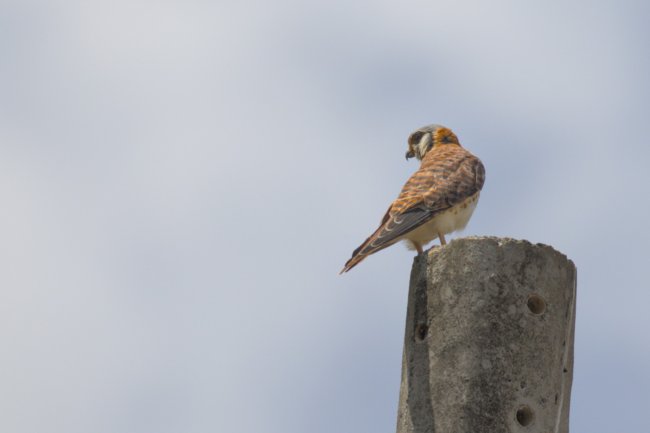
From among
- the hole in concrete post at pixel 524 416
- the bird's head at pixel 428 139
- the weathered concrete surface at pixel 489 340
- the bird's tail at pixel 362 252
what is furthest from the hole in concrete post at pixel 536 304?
the bird's head at pixel 428 139

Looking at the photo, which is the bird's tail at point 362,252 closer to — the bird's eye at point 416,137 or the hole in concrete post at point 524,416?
the hole in concrete post at point 524,416

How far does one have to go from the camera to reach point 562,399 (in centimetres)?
1046

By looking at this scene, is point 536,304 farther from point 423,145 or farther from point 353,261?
point 423,145

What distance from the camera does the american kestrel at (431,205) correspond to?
11891 millimetres

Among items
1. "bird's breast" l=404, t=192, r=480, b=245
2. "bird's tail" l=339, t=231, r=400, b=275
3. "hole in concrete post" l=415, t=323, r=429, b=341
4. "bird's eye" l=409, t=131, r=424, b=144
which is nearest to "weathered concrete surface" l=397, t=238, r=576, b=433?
"hole in concrete post" l=415, t=323, r=429, b=341

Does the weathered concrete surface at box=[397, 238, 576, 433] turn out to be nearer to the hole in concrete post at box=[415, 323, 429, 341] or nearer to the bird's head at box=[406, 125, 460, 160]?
the hole in concrete post at box=[415, 323, 429, 341]

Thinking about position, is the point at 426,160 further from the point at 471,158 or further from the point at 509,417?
the point at 509,417

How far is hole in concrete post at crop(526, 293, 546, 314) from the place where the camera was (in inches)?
405

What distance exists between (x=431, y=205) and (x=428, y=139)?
3074 mm

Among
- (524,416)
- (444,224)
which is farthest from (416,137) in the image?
(524,416)

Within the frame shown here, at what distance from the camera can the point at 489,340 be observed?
10.0 meters

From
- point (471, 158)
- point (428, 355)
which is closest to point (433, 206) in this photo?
point (471, 158)

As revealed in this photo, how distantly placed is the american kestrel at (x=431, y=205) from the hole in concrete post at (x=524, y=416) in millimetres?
2430

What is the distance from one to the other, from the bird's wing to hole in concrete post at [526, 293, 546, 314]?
1.93 metres
